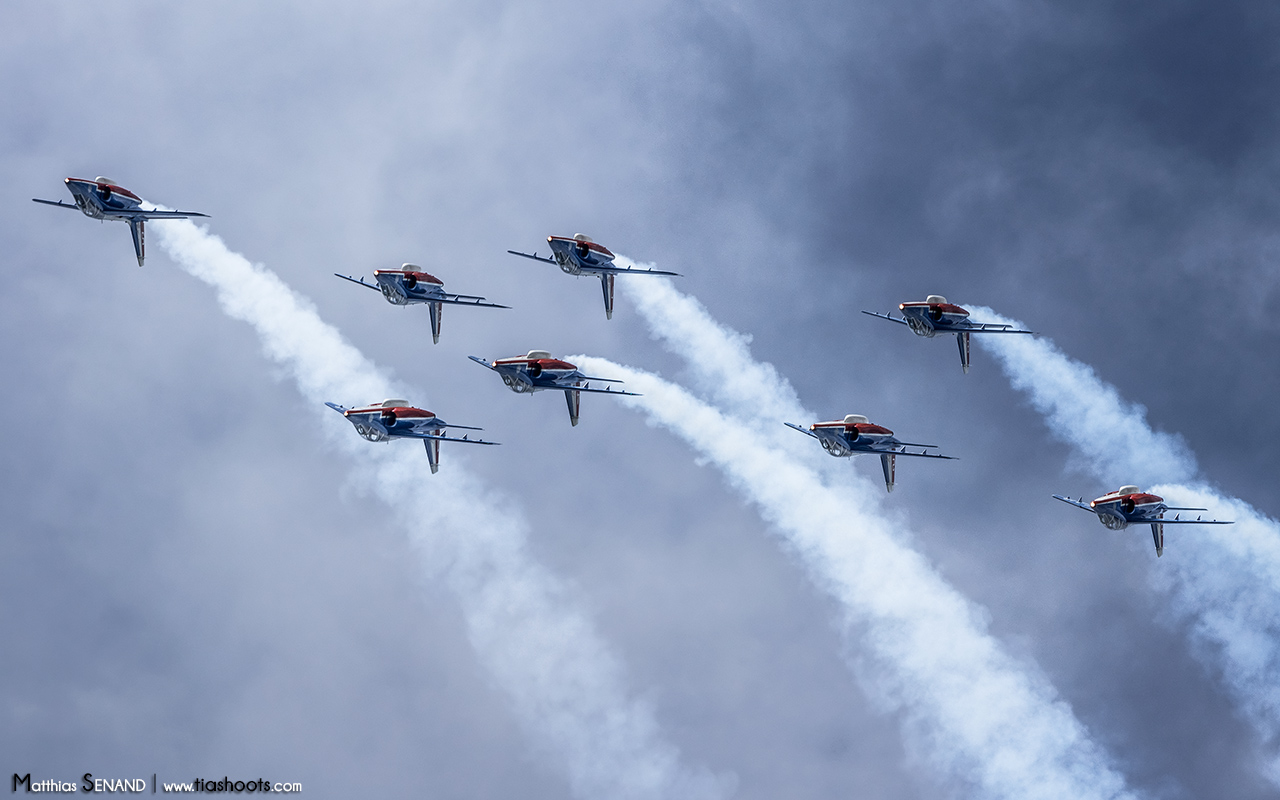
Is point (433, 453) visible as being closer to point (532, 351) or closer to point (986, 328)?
point (532, 351)

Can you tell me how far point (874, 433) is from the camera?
549 feet

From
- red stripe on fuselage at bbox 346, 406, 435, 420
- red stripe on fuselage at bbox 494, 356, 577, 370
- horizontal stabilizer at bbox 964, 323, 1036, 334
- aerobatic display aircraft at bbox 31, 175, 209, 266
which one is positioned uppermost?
aerobatic display aircraft at bbox 31, 175, 209, 266

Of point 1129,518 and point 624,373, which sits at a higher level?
point 624,373

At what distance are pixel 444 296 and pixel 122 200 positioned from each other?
109ft

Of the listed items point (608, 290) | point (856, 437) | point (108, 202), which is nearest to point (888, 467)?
point (856, 437)

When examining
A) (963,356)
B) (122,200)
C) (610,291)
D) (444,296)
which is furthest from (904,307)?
(122,200)

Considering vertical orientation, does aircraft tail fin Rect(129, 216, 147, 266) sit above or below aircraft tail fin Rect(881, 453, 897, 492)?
above

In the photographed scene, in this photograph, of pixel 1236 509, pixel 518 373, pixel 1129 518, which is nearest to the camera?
pixel 518 373

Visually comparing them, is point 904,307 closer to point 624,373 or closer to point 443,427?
point 624,373

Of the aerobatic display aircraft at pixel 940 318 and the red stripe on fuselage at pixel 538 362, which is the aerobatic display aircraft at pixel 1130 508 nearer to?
the aerobatic display aircraft at pixel 940 318

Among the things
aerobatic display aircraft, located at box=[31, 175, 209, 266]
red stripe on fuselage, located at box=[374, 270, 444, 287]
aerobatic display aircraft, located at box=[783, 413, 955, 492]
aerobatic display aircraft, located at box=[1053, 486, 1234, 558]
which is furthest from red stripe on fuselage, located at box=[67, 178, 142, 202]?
aerobatic display aircraft, located at box=[1053, 486, 1234, 558]

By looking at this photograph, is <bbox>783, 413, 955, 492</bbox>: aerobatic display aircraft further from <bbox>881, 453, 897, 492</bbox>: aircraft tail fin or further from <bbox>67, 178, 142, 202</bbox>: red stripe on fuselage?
<bbox>67, 178, 142, 202</bbox>: red stripe on fuselage

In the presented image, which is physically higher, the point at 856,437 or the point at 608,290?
the point at 608,290

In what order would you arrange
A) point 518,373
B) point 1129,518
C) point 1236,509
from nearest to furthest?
point 518,373
point 1129,518
point 1236,509
